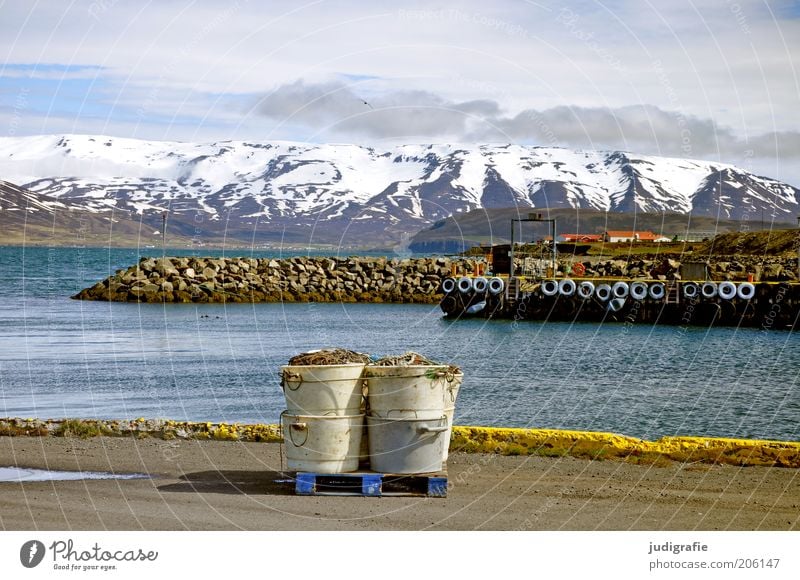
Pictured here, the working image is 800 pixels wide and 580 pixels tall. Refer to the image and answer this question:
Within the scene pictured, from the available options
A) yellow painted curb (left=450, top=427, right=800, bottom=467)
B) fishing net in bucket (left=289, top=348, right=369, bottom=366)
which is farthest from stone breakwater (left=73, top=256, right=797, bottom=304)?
fishing net in bucket (left=289, top=348, right=369, bottom=366)

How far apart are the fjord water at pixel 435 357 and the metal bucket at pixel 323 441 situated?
10411mm

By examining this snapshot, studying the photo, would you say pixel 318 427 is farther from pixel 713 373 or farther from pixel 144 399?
pixel 713 373

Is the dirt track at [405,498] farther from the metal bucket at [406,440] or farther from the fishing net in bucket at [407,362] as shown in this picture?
the fishing net in bucket at [407,362]

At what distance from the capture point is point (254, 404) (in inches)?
1070

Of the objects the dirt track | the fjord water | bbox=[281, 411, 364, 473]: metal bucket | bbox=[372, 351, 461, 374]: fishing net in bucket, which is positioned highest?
bbox=[372, 351, 461, 374]: fishing net in bucket

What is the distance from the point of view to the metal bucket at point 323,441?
13.4m

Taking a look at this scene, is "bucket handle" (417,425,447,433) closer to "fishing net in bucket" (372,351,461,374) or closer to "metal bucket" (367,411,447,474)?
"metal bucket" (367,411,447,474)

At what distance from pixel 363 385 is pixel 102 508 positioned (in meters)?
3.33

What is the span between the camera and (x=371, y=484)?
13.4 m

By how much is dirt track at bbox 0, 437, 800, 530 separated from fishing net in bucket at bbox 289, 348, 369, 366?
5.30 ft

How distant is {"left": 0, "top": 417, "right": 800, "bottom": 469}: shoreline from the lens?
1584cm
